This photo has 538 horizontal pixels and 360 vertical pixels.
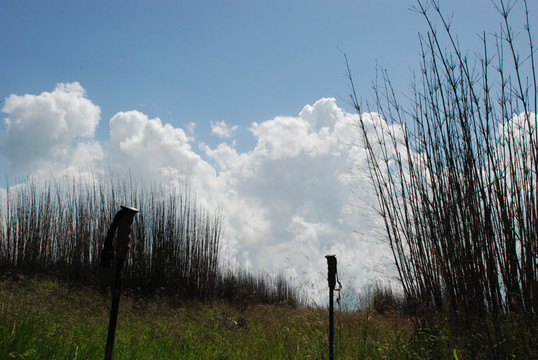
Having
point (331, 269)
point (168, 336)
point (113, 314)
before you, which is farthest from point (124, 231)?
point (168, 336)

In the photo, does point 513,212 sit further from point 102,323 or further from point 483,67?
point 102,323

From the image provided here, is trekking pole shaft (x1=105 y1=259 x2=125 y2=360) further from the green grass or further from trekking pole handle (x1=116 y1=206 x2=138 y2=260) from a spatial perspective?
the green grass

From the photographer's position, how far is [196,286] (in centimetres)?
849

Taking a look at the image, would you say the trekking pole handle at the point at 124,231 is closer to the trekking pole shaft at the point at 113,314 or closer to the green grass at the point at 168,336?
the trekking pole shaft at the point at 113,314

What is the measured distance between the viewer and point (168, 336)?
447 cm

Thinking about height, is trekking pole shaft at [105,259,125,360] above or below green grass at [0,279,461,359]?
above

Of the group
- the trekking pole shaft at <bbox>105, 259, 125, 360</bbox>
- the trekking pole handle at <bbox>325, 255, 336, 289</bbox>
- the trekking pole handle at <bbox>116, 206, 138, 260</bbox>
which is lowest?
the trekking pole shaft at <bbox>105, 259, 125, 360</bbox>

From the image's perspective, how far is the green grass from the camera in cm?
292

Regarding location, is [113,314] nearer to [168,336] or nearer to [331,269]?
[331,269]

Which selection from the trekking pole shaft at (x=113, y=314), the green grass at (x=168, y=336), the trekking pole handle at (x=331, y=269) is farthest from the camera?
the green grass at (x=168, y=336)

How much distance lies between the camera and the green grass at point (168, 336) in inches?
115

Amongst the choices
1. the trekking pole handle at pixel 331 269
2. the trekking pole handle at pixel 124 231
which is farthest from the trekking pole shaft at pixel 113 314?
the trekking pole handle at pixel 331 269

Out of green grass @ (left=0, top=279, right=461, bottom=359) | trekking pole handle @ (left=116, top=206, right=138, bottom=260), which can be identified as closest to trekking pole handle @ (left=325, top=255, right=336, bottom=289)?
green grass @ (left=0, top=279, right=461, bottom=359)

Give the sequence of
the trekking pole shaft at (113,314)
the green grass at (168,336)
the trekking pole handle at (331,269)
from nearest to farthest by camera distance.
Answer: the trekking pole shaft at (113,314) → the trekking pole handle at (331,269) → the green grass at (168,336)
